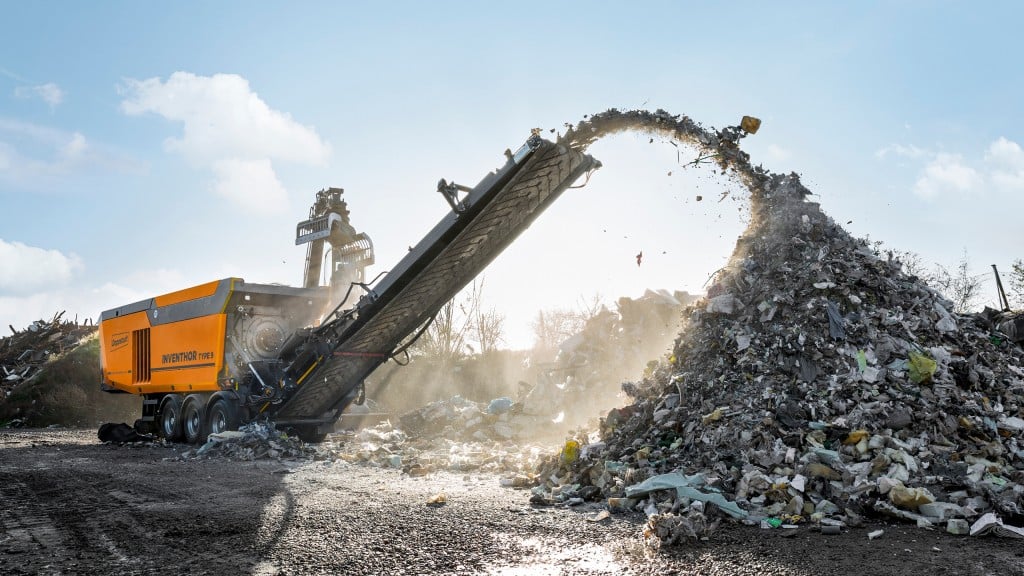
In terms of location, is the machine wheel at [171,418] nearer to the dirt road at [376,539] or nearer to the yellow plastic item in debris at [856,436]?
the dirt road at [376,539]

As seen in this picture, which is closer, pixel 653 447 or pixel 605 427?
pixel 653 447

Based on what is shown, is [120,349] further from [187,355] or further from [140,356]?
[187,355]

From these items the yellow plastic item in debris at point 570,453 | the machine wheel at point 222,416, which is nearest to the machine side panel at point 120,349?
the machine wheel at point 222,416

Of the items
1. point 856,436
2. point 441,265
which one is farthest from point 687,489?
point 441,265

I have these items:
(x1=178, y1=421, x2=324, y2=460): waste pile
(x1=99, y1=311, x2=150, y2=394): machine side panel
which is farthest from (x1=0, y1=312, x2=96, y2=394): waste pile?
(x1=178, y1=421, x2=324, y2=460): waste pile

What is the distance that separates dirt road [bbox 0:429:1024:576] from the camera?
3178 mm

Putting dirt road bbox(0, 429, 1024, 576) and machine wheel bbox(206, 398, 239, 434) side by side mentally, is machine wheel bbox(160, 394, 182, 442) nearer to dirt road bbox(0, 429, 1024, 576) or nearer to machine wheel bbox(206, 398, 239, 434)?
machine wheel bbox(206, 398, 239, 434)

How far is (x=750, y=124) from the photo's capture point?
6.62 metres

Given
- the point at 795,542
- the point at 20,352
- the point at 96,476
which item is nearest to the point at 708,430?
the point at 795,542

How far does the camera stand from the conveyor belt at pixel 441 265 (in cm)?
586

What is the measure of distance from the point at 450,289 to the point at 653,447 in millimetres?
2851

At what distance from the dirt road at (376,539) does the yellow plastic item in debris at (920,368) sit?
5.93 ft

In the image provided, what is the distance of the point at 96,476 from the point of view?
6.14m

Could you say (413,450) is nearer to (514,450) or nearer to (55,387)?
(514,450)
